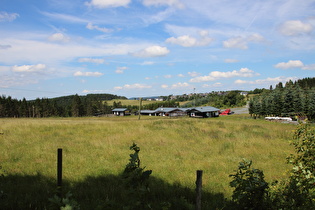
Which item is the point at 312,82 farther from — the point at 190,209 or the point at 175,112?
the point at 190,209

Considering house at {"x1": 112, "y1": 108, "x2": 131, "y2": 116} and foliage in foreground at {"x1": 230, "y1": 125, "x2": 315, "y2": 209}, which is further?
house at {"x1": 112, "y1": 108, "x2": 131, "y2": 116}

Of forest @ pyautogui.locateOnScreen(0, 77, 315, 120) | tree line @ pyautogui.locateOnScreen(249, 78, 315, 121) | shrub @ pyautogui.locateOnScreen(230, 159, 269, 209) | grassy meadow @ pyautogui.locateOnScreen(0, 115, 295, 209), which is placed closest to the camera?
shrub @ pyautogui.locateOnScreen(230, 159, 269, 209)

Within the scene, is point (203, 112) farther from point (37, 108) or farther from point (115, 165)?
point (115, 165)

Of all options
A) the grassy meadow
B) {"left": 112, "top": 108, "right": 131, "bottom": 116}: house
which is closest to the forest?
{"left": 112, "top": 108, "right": 131, "bottom": 116}: house

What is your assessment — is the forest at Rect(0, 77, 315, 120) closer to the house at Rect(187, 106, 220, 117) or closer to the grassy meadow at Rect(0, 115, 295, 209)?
the house at Rect(187, 106, 220, 117)

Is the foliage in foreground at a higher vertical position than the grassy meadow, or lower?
higher

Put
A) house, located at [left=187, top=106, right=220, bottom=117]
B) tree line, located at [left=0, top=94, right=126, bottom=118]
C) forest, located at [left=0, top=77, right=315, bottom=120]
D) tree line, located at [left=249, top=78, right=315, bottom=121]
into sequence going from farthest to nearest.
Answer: tree line, located at [left=0, top=94, right=126, bottom=118]
house, located at [left=187, top=106, right=220, bottom=117]
forest, located at [left=0, top=77, right=315, bottom=120]
tree line, located at [left=249, top=78, right=315, bottom=121]

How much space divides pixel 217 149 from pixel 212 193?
639 cm

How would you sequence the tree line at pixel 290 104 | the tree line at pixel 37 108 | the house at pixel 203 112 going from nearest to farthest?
the tree line at pixel 290 104, the house at pixel 203 112, the tree line at pixel 37 108

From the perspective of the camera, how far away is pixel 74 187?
641 centimetres

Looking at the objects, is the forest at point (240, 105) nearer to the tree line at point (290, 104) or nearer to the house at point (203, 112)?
the tree line at point (290, 104)

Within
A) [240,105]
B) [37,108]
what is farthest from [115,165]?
[240,105]

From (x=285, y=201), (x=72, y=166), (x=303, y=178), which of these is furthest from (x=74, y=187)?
(x=303, y=178)

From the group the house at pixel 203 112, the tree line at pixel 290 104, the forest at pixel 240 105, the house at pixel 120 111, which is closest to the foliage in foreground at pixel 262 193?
the forest at pixel 240 105
